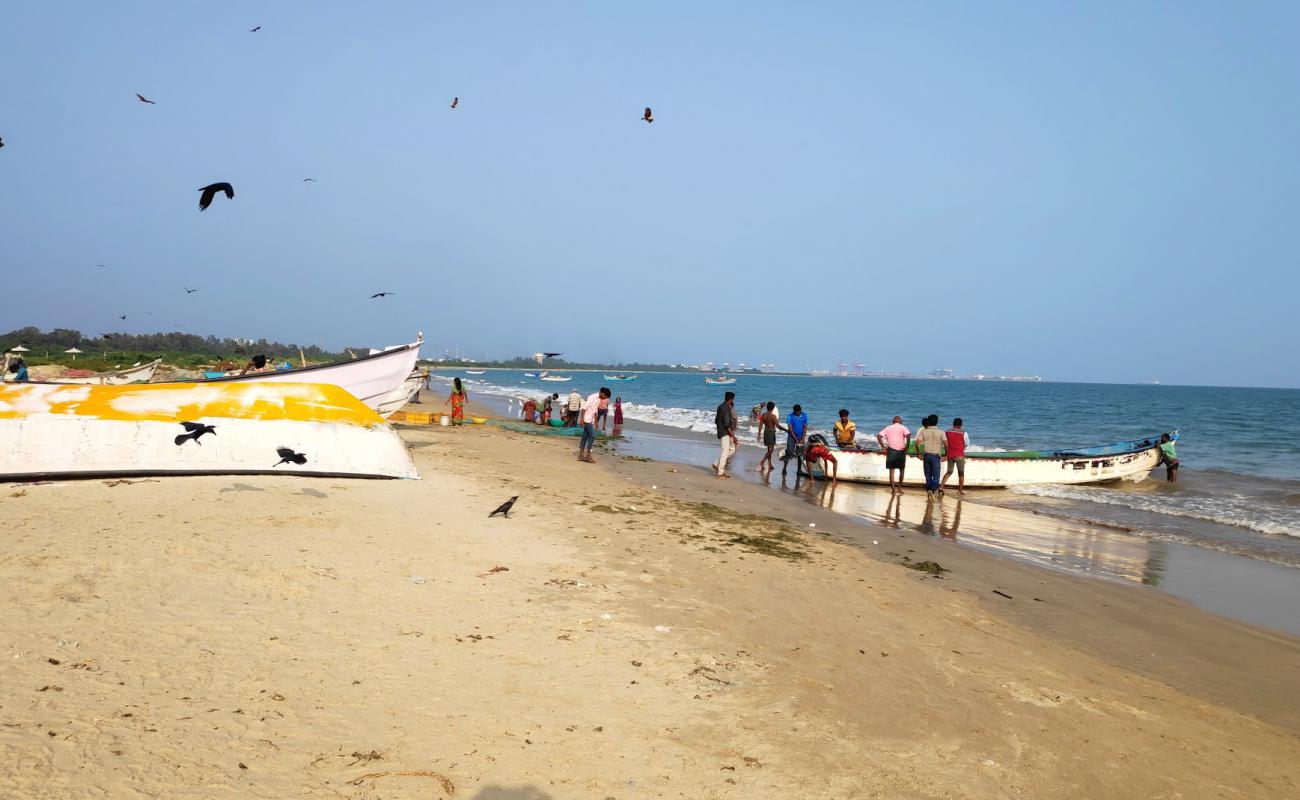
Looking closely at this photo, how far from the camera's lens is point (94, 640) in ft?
14.5

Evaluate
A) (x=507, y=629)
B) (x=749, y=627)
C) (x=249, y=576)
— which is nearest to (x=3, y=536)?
(x=249, y=576)

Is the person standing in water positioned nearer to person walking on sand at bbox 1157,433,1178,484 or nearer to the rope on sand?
person walking on sand at bbox 1157,433,1178,484

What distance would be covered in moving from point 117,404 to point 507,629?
806 cm

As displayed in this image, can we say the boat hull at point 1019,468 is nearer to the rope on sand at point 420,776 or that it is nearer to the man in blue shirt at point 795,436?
the man in blue shirt at point 795,436

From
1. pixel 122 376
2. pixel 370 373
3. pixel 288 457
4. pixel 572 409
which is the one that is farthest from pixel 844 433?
pixel 122 376

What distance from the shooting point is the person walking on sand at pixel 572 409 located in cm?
2259

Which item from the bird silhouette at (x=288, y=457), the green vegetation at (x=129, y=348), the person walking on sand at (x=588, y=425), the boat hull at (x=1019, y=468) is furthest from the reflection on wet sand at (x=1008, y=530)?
the green vegetation at (x=129, y=348)

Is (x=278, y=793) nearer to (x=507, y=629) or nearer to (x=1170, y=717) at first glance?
(x=507, y=629)

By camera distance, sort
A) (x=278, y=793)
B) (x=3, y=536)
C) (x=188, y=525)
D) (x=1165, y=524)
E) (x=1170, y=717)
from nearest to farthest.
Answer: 1. (x=278, y=793)
2. (x=1170, y=717)
3. (x=3, y=536)
4. (x=188, y=525)
5. (x=1165, y=524)

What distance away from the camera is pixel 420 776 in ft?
11.1

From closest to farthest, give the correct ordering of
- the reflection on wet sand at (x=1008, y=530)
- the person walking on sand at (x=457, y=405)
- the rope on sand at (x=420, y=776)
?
1. the rope on sand at (x=420, y=776)
2. the reflection on wet sand at (x=1008, y=530)
3. the person walking on sand at (x=457, y=405)

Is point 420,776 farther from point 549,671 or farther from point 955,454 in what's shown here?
point 955,454

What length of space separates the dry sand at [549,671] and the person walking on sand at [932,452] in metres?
7.61

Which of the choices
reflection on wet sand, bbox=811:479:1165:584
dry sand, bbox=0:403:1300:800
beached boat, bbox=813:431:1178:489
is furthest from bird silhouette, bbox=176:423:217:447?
beached boat, bbox=813:431:1178:489
